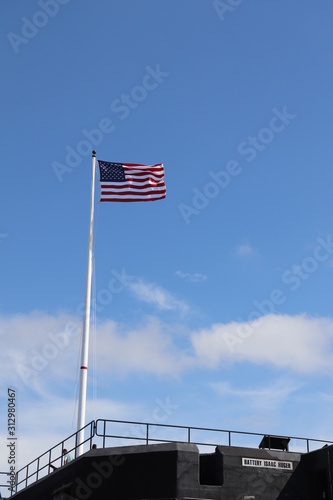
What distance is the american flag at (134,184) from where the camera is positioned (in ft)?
108

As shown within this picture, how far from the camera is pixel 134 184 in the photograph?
33031mm

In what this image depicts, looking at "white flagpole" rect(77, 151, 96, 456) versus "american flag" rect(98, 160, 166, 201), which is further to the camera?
"american flag" rect(98, 160, 166, 201)

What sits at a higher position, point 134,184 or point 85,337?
point 134,184

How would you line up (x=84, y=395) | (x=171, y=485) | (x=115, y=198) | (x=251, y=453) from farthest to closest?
(x=115, y=198) → (x=84, y=395) → (x=251, y=453) → (x=171, y=485)

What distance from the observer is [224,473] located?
24.7 m

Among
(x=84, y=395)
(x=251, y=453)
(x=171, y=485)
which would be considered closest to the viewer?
(x=171, y=485)

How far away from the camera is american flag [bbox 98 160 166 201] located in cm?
3297

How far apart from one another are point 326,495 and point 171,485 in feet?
18.4

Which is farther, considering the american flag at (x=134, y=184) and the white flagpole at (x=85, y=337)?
the american flag at (x=134, y=184)

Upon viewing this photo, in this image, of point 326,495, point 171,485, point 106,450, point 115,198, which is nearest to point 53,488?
point 106,450

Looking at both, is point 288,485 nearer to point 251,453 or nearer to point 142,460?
point 251,453

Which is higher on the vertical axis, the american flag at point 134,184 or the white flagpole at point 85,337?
the american flag at point 134,184

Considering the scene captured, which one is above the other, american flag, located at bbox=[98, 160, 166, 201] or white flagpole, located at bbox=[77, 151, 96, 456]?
american flag, located at bbox=[98, 160, 166, 201]

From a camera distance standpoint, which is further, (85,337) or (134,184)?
(134,184)
